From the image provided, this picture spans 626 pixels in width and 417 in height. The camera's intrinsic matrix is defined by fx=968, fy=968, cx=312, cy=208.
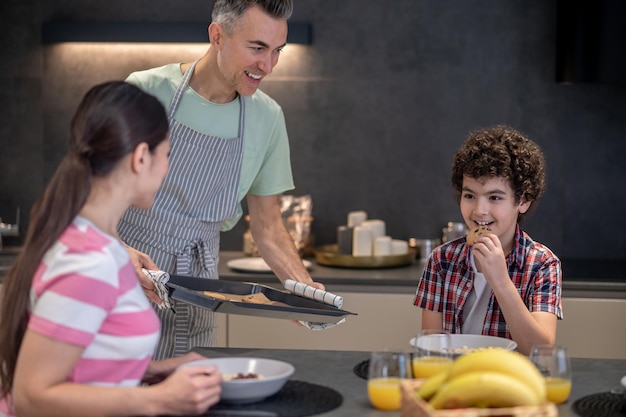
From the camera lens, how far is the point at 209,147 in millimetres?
2756

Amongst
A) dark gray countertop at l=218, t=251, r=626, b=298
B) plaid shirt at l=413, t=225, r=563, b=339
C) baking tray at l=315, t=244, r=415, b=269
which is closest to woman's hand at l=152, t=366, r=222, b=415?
plaid shirt at l=413, t=225, r=563, b=339

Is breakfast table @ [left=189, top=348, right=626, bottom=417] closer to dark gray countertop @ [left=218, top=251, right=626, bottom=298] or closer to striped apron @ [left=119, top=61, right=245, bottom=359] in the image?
striped apron @ [left=119, top=61, right=245, bottom=359]

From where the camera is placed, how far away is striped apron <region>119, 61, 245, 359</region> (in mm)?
2711

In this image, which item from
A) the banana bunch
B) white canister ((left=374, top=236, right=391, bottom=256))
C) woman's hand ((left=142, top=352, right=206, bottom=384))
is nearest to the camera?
the banana bunch

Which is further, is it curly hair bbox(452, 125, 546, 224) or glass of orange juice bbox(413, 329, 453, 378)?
curly hair bbox(452, 125, 546, 224)

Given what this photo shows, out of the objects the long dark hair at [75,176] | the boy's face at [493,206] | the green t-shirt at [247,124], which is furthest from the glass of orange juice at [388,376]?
the green t-shirt at [247,124]

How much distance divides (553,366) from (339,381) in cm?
44

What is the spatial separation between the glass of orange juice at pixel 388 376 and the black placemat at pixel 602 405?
1.08ft

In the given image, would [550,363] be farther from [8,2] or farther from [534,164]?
[8,2]

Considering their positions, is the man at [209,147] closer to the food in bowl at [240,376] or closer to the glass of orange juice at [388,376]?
the food in bowl at [240,376]

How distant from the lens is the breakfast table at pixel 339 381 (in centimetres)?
174

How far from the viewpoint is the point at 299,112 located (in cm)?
399

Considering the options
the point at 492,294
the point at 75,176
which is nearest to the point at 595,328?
the point at 492,294

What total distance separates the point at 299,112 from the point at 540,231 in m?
1.10
